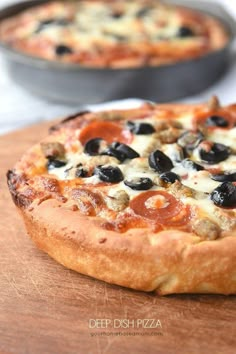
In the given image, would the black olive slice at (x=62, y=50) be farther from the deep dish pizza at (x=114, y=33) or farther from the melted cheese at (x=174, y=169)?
the melted cheese at (x=174, y=169)

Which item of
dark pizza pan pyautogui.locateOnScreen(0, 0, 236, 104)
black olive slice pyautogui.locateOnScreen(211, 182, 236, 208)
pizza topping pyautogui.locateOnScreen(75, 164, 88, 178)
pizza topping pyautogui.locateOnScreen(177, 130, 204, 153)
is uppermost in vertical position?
black olive slice pyautogui.locateOnScreen(211, 182, 236, 208)

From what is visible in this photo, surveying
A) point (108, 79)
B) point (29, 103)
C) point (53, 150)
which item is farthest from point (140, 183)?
point (29, 103)

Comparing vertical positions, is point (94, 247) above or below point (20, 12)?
above

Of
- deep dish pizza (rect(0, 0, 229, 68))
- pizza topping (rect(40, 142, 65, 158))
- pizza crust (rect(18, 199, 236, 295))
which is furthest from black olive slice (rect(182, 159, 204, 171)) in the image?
deep dish pizza (rect(0, 0, 229, 68))

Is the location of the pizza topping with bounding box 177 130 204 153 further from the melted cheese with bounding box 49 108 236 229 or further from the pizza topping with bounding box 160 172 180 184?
the pizza topping with bounding box 160 172 180 184

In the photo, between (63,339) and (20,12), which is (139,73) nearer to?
(20,12)

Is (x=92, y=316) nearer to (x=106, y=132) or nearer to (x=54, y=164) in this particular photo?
(x=54, y=164)

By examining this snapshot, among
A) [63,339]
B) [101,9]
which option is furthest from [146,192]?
[101,9]
